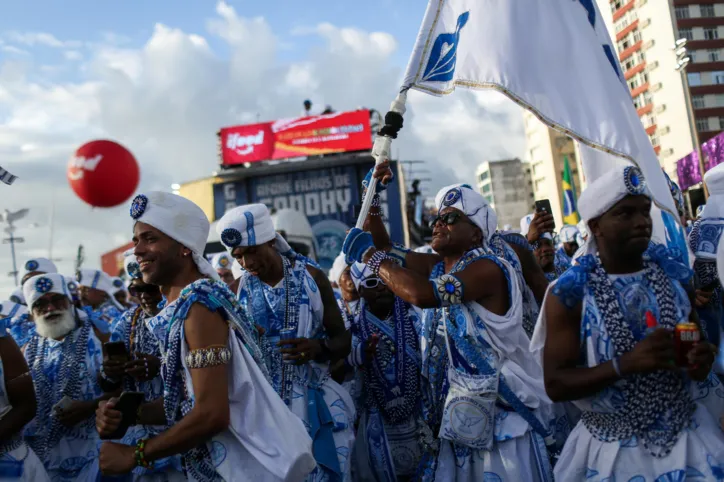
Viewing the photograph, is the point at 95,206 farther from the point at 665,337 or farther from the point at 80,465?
the point at 665,337

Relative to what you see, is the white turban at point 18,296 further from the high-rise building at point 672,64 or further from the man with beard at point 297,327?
the high-rise building at point 672,64

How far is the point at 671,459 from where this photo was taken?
9.20 feet

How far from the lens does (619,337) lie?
9.34ft

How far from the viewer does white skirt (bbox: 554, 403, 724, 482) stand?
2.77 m

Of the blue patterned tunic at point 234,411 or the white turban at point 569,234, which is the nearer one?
the blue patterned tunic at point 234,411

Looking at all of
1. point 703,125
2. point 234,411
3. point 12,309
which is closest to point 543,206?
point 234,411

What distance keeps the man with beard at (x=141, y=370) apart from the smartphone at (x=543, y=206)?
2.61 metres

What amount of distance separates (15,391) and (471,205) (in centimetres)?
271

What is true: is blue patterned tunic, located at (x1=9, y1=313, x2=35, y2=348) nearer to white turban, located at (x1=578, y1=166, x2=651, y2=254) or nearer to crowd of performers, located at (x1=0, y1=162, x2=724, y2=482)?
crowd of performers, located at (x1=0, y1=162, x2=724, y2=482)

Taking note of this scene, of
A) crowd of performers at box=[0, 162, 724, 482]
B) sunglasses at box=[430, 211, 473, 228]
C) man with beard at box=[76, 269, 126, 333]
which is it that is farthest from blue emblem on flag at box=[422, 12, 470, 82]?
man with beard at box=[76, 269, 126, 333]

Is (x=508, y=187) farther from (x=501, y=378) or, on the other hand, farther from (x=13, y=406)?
(x=13, y=406)

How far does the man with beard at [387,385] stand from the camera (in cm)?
566

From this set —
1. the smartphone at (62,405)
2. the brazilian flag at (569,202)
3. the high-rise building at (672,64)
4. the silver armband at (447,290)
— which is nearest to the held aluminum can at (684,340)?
the silver armband at (447,290)

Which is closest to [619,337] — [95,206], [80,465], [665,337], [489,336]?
[665,337]
